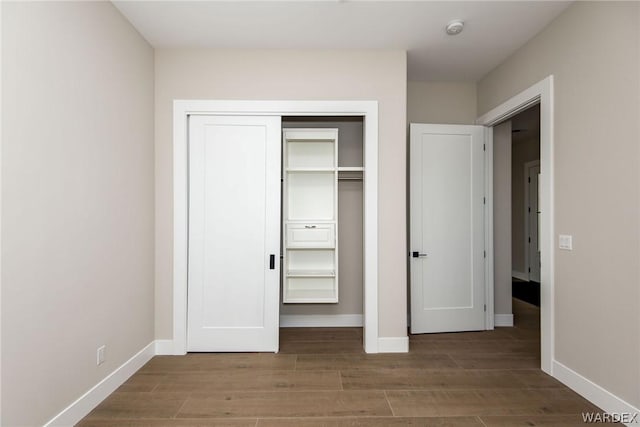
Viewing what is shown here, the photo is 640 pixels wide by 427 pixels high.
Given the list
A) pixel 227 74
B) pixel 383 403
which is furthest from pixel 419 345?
pixel 227 74

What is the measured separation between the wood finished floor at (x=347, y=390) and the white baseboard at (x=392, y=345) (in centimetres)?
6

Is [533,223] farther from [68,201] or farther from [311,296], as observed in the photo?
[68,201]

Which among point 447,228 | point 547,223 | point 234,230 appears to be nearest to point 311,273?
point 234,230

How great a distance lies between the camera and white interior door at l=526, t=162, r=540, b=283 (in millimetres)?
6746

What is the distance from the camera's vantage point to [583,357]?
7.75ft

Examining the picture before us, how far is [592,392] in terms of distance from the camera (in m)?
2.27

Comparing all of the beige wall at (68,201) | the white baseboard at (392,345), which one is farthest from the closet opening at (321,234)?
the beige wall at (68,201)

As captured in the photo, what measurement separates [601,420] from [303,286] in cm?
256

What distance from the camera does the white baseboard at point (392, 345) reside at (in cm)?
307

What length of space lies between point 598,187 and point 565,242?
18.7 inches

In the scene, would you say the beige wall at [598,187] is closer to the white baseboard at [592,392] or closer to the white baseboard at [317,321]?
the white baseboard at [592,392]

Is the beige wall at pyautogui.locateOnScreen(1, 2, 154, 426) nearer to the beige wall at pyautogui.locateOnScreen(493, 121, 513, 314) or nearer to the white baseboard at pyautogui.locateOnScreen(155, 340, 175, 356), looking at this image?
the white baseboard at pyautogui.locateOnScreen(155, 340, 175, 356)

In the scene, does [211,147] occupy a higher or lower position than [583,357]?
higher

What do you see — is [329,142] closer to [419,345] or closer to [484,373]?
[419,345]
